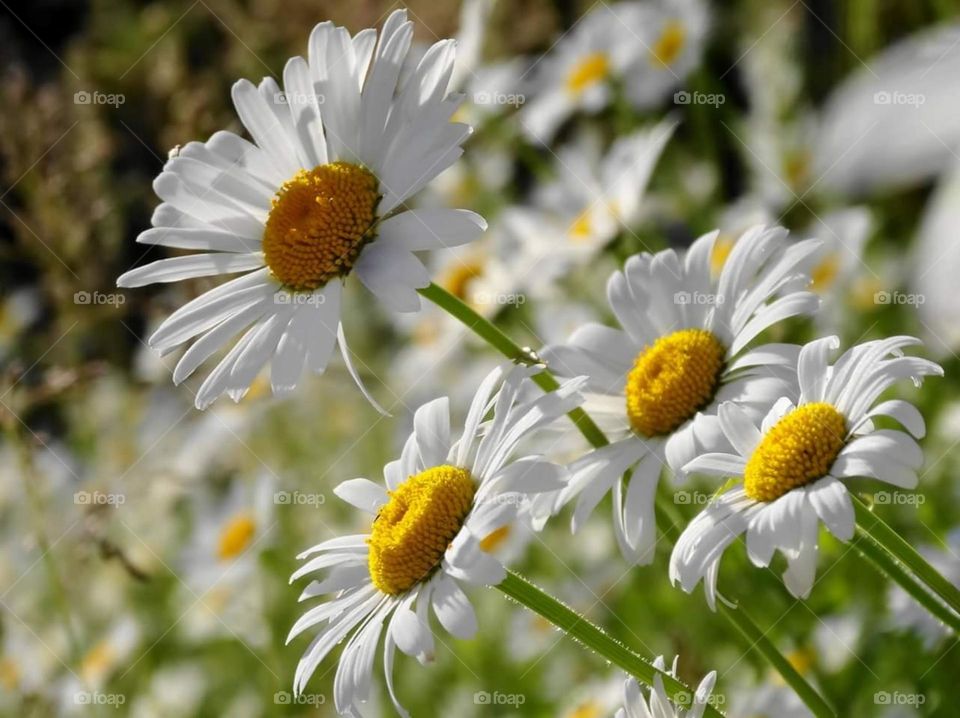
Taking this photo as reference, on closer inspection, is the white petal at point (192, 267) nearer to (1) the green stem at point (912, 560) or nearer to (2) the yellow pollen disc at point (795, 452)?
(2) the yellow pollen disc at point (795, 452)

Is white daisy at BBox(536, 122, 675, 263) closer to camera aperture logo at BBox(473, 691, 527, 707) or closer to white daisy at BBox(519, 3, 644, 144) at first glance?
white daisy at BBox(519, 3, 644, 144)

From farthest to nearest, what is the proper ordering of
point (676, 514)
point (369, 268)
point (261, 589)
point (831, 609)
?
point (261, 589) < point (831, 609) < point (676, 514) < point (369, 268)

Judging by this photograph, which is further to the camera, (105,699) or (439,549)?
(105,699)

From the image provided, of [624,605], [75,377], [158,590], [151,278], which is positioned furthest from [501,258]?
[151,278]

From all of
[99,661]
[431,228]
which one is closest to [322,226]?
[431,228]

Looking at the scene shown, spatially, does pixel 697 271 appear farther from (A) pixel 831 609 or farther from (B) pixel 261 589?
(B) pixel 261 589

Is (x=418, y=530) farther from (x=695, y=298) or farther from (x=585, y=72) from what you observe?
(x=585, y=72)
